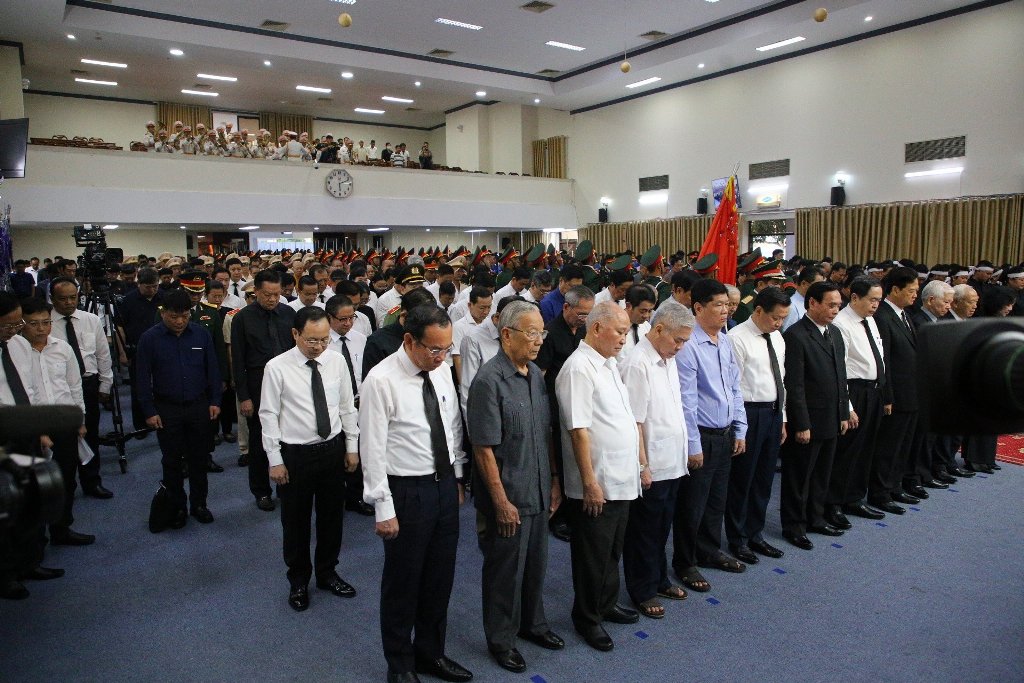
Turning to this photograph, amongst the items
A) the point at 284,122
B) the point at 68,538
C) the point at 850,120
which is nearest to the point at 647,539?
the point at 68,538

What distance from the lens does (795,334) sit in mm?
4176

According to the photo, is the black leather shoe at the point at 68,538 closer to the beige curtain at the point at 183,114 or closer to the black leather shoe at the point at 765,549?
the black leather shoe at the point at 765,549

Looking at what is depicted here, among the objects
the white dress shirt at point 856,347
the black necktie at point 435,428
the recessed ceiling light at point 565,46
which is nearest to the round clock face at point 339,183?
the recessed ceiling light at point 565,46

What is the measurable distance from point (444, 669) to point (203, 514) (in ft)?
8.42

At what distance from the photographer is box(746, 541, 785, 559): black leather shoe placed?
13.3 feet

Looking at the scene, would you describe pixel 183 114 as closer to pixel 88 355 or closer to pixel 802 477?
pixel 88 355

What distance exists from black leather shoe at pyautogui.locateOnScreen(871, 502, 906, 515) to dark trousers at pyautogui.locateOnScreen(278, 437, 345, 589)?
390cm

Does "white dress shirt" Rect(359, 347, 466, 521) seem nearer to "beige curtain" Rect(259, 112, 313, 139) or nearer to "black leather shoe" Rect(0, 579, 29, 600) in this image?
"black leather shoe" Rect(0, 579, 29, 600)

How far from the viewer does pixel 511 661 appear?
9.55ft

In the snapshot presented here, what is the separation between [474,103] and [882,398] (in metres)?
19.0

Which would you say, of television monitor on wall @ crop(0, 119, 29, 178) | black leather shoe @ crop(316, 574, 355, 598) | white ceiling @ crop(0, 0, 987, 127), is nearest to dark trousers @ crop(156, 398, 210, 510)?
black leather shoe @ crop(316, 574, 355, 598)

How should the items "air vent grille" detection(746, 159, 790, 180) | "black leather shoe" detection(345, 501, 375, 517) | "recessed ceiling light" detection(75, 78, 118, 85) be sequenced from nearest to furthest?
"black leather shoe" detection(345, 501, 375, 517)
"air vent grille" detection(746, 159, 790, 180)
"recessed ceiling light" detection(75, 78, 118, 85)

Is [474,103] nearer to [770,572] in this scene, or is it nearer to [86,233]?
[86,233]

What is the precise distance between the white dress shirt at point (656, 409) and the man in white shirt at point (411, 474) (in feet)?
3.32
